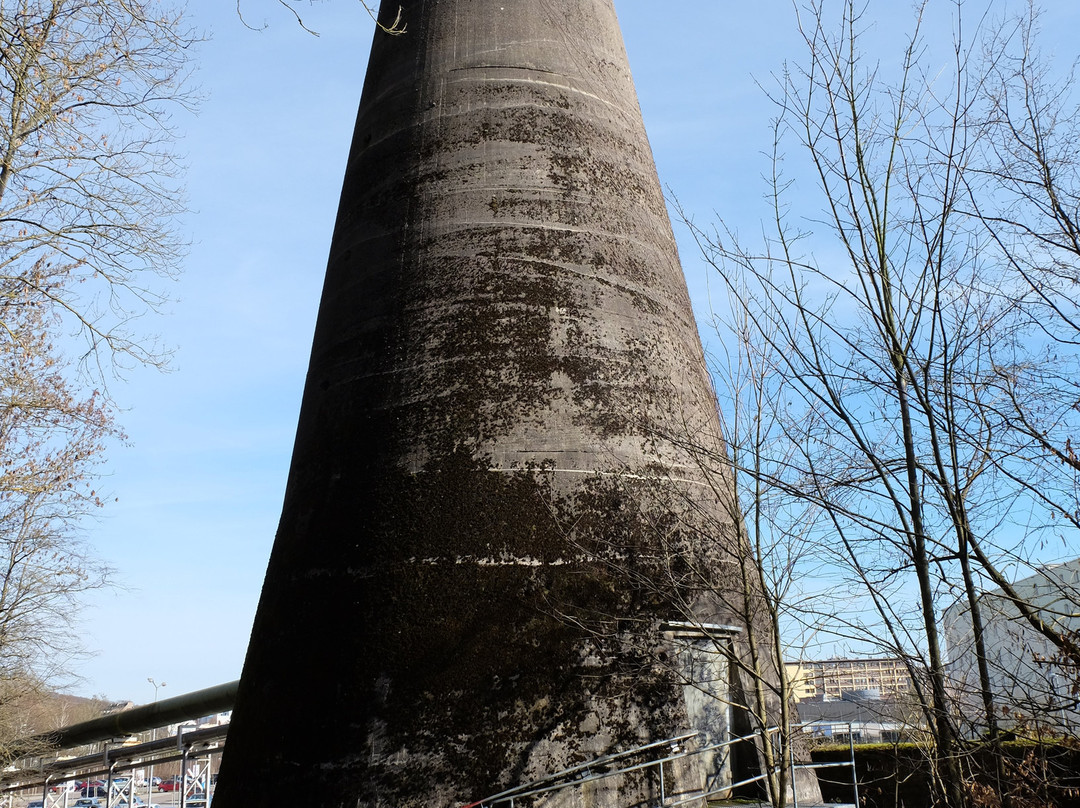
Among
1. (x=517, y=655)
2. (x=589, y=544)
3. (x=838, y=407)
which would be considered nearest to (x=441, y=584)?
(x=517, y=655)

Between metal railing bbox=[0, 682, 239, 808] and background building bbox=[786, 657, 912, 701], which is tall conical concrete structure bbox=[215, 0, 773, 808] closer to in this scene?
background building bbox=[786, 657, 912, 701]

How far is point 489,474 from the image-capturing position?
5.79 m

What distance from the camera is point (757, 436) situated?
714cm

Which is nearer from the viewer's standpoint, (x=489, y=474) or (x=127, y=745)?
(x=489, y=474)

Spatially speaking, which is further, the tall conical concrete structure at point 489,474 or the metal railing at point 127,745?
the metal railing at point 127,745

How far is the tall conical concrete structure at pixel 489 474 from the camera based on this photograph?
5250 mm

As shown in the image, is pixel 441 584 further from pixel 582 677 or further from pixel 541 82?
pixel 541 82

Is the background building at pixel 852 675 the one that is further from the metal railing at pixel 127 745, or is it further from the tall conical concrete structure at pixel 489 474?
the metal railing at pixel 127 745

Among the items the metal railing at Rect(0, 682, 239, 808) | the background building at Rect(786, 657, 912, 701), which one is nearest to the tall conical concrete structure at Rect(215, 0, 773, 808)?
the background building at Rect(786, 657, 912, 701)

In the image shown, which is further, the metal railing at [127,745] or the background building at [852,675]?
the metal railing at [127,745]

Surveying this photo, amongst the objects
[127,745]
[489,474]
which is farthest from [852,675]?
[127,745]

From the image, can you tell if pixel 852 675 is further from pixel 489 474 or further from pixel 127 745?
pixel 127 745

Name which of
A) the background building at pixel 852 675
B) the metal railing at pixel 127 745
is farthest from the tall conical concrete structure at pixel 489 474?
the metal railing at pixel 127 745

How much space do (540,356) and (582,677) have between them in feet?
7.10
